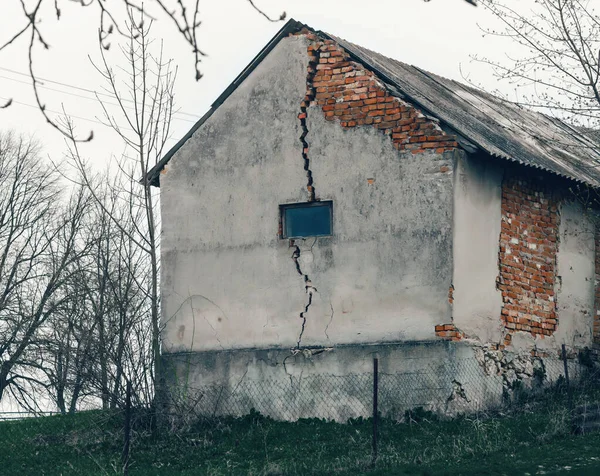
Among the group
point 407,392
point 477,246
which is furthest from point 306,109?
point 407,392

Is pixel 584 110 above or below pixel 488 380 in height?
above

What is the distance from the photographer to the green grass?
12346mm

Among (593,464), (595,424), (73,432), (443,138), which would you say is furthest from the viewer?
(73,432)

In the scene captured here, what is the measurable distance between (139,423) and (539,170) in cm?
703

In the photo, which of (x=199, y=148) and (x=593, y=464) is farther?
(x=199, y=148)

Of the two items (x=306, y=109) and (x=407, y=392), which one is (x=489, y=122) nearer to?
(x=306, y=109)

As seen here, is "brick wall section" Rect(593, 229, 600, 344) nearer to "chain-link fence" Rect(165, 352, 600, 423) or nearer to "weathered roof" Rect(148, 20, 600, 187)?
"weathered roof" Rect(148, 20, 600, 187)

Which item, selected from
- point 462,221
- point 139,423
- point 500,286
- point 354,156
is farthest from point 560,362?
point 139,423

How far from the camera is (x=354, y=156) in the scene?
16156 millimetres

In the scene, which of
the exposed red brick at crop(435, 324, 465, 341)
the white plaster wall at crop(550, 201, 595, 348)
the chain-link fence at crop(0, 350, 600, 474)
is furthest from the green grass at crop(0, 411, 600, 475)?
the white plaster wall at crop(550, 201, 595, 348)

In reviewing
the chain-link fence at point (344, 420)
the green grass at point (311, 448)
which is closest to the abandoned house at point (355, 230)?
the chain-link fence at point (344, 420)

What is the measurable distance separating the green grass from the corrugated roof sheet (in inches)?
155

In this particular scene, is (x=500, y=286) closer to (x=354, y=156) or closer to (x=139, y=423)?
(x=354, y=156)

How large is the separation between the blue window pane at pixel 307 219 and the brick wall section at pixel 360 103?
1.31 metres
